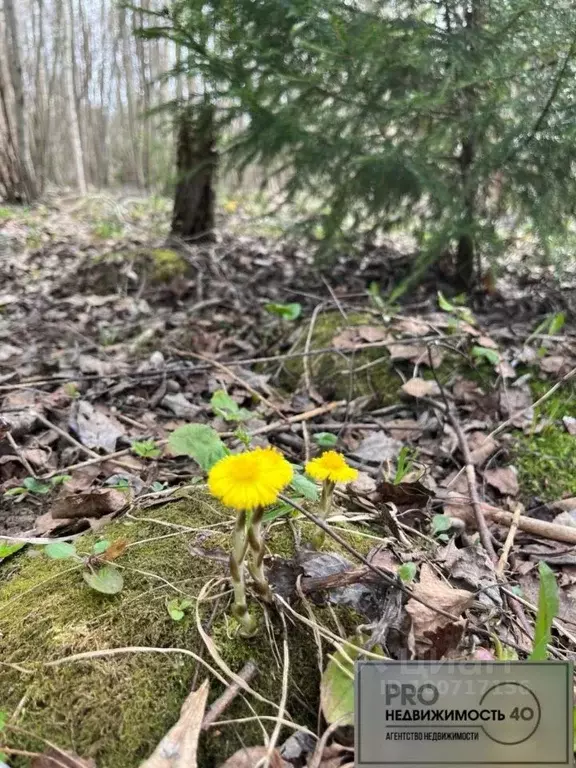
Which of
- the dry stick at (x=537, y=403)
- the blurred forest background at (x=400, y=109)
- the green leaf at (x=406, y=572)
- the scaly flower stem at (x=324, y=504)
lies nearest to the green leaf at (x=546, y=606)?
the green leaf at (x=406, y=572)

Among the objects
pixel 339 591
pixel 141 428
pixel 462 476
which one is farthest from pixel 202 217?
pixel 339 591

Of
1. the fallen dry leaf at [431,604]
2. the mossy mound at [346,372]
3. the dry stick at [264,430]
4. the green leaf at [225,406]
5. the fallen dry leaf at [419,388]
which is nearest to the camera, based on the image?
the fallen dry leaf at [431,604]

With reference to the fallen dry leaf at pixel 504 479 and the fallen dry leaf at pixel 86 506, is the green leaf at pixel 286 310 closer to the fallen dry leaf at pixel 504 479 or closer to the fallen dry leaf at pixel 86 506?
the fallen dry leaf at pixel 504 479

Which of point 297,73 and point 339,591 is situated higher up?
point 297,73

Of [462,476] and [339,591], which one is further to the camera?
[462,476]

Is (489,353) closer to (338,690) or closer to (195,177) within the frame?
(338,690)

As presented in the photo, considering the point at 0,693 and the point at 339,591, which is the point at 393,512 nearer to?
the point at 339,591
